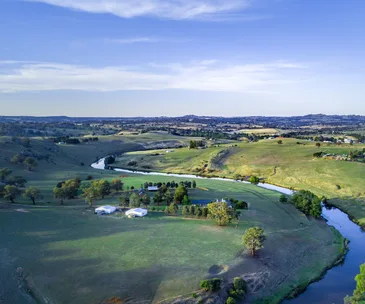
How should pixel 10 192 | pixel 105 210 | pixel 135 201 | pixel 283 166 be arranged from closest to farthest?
1. pixel 105 210
2. pixel 10 192
3. pixel 135 201
4. pixel 283 166

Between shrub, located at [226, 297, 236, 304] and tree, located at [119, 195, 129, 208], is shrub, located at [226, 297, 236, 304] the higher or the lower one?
the lower one

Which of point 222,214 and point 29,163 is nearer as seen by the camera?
point 222,214

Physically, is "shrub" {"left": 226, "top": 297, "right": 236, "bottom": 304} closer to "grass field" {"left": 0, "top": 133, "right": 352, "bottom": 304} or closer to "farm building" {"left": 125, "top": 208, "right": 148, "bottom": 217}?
"grass field" {"left": 0, "top": 133, "right": 352, "bottom": 304}

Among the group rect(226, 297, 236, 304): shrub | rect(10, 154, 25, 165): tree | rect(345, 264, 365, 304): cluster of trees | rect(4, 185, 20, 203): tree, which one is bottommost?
rect(226, 297, 236, 304): shrub

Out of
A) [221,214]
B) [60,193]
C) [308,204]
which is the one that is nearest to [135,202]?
[60,193]

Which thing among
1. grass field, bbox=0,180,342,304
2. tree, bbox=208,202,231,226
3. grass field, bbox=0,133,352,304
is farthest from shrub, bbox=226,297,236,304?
tree, bbox=208,202,231,226

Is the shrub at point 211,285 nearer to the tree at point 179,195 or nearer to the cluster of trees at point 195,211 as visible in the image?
the cluster of trees at point 195,211

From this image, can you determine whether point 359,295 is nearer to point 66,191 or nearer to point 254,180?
point 66,191
